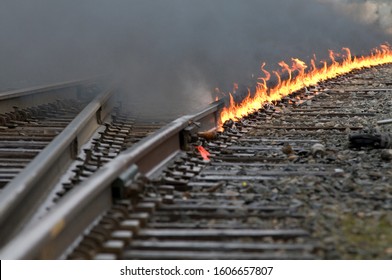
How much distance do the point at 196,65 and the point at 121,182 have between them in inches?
340

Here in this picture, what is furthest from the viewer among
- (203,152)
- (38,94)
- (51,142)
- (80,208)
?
(38,94)

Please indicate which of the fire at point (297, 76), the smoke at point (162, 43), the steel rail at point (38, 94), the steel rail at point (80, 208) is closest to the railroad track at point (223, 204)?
the steel rail at point (80, 208)

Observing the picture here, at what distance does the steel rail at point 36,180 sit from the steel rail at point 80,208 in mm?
389

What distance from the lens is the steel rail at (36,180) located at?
4547mm

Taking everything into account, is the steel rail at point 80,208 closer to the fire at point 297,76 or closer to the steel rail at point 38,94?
the fire at point 297,76

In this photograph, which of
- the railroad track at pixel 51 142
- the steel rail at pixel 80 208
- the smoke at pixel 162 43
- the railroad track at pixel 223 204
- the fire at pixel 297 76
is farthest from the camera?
the smoke at pixel 162 43

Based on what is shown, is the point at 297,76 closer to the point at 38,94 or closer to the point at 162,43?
the point at 162,43

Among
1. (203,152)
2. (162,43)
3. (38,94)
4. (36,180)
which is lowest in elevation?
(36,180)

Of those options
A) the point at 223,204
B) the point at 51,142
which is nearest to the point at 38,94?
the point at 51,142

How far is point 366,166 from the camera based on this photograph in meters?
6.39

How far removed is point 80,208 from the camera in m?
4.24

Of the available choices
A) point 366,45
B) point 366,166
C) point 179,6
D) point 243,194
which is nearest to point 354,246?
point 243,194

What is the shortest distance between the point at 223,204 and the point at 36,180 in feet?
3.78

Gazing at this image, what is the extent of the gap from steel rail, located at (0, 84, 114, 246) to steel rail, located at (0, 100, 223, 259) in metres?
0.39
